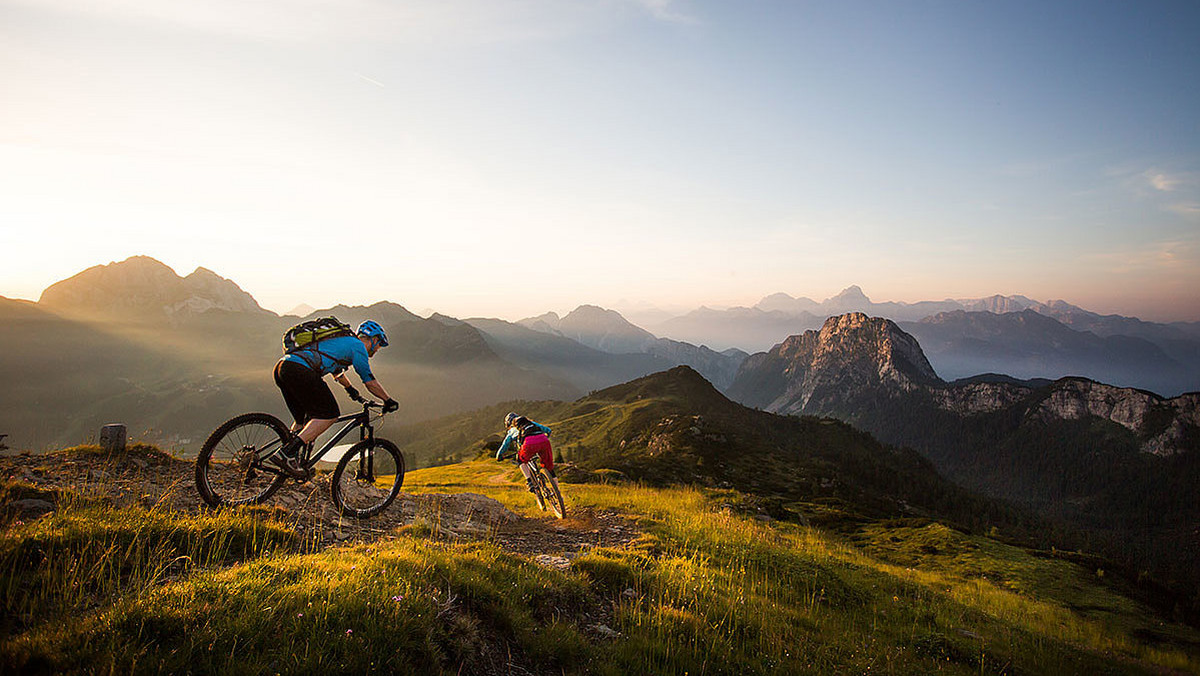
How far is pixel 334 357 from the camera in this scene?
9953 mm

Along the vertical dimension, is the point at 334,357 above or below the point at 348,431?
above

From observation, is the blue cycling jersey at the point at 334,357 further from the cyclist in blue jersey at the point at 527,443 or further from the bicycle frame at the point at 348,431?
the cyclist in blue jersey at the point at 527,443

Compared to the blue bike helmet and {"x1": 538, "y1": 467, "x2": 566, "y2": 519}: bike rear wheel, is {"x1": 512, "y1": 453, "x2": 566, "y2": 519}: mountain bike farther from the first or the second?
the blue bike helmet

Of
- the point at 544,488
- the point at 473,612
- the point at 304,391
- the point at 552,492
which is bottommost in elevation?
the point at 552,492

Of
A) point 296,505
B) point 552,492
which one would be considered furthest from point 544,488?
point 296,505

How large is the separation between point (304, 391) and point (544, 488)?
33.3 feet

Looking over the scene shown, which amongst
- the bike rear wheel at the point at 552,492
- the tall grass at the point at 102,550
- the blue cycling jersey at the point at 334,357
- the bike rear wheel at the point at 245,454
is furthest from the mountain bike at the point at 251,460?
the bike rear wheel at the point at 552,492

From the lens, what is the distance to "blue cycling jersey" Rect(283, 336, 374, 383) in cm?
978

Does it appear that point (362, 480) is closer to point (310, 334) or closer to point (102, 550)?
point (310, 334)

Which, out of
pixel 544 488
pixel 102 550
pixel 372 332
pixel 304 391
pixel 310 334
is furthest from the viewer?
pixel 544 488

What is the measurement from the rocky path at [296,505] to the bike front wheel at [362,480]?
32 cm

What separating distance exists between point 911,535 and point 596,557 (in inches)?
1241

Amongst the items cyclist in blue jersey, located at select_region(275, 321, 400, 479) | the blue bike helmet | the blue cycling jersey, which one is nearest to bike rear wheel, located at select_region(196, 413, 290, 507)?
cyclist in blue jersey, located at select_region(275, 321, 400, 479)

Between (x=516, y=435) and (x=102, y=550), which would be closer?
(x=102, y=550)
